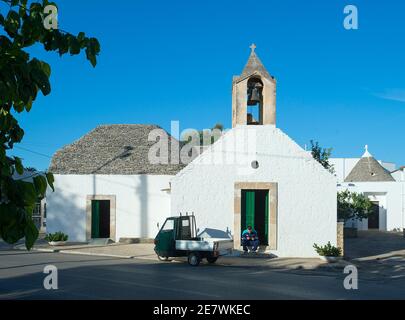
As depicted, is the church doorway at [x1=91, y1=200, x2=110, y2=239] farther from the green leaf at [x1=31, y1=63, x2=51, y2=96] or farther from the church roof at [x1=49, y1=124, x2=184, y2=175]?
the green leaf at [x1=31, y1=63, x2=51, y2=96]

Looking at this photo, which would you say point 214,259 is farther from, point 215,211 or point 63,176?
point 63,176

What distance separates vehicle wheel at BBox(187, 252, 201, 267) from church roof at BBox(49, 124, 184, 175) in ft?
33.0

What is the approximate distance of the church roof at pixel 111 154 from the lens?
28000mm

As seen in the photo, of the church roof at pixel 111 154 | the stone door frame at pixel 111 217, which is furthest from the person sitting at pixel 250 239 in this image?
the stone door frame at pixel 111 217

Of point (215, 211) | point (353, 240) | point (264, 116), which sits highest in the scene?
point (264, 116)

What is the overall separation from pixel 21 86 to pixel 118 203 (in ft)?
81.0

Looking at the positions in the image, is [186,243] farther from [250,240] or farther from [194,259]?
[250,240]

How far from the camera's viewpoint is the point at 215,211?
826 inches

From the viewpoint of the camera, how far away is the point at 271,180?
68.7 ft

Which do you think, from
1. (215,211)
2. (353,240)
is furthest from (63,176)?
(353,240)

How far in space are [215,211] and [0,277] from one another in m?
9.23

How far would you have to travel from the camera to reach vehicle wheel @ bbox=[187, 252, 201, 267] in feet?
59.8

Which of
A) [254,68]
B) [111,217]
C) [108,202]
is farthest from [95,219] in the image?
[254,68]

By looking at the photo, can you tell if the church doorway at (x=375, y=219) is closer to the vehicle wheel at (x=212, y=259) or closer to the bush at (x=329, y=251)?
the bush at (x=329, y=251)
